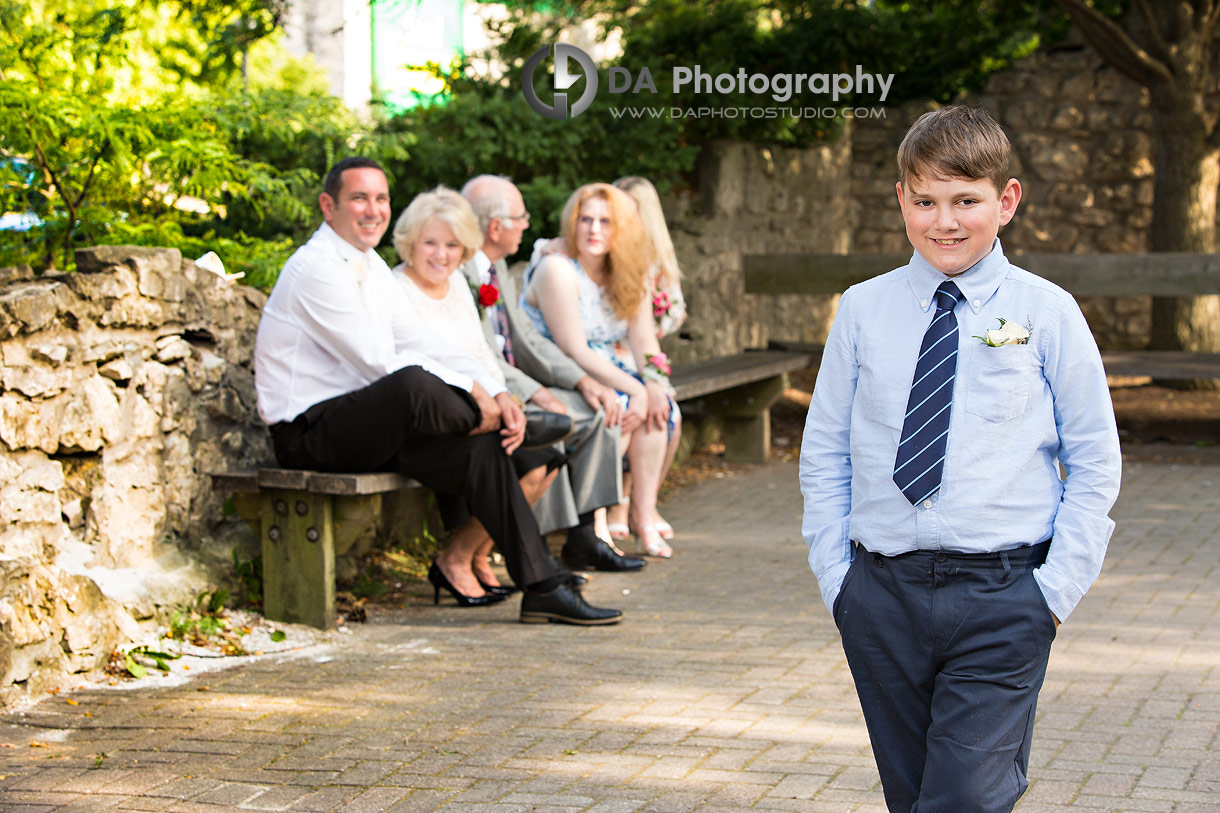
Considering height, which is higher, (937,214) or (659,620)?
(937,214)

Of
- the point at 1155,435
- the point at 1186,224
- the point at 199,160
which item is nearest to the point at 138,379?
the point at 199,160

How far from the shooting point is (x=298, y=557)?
464 cm

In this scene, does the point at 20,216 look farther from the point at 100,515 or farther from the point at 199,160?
the point at 100,515

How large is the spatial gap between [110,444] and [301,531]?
2.30 ft

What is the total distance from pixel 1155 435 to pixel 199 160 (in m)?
7.25

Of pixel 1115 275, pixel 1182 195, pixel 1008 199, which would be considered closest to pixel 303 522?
pixel 1008 199

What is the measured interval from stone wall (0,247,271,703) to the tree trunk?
8.66 metres

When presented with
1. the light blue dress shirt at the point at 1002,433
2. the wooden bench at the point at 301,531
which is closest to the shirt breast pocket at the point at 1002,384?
the light blue dress shirt at the point at 1002,433

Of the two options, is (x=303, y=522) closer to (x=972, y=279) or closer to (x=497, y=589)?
(x=497, y=589)

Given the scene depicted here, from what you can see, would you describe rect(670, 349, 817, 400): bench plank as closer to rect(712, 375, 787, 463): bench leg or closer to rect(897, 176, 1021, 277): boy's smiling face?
rect(712, 375, 787, 463): bench leg

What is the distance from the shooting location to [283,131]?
20.2 ft

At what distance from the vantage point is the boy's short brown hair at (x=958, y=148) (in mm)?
2119

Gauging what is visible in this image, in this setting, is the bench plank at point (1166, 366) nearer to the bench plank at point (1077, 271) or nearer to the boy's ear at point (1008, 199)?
the bench plank at point (1077, 271)

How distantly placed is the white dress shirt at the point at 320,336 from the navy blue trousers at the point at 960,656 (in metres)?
2.72
